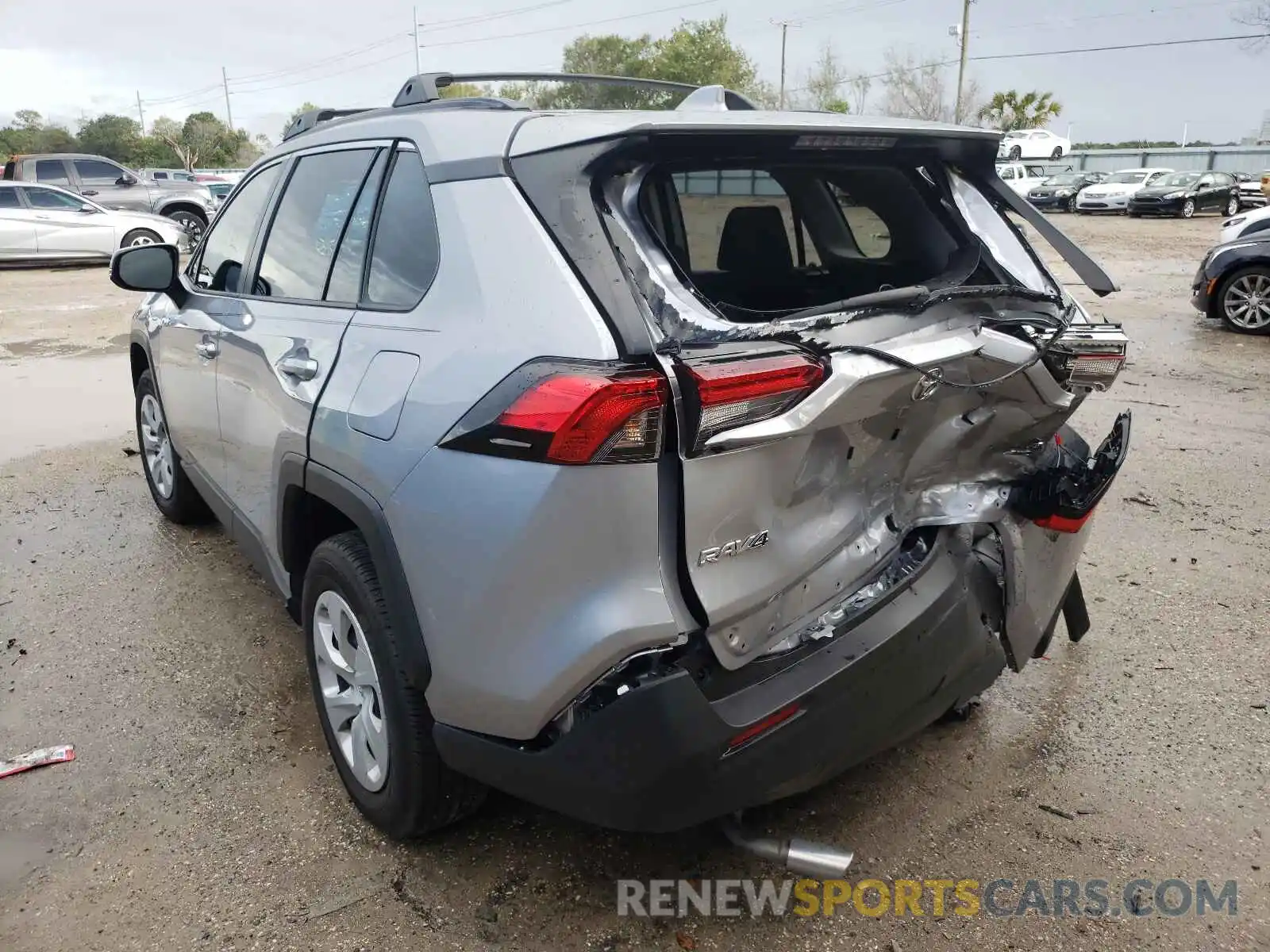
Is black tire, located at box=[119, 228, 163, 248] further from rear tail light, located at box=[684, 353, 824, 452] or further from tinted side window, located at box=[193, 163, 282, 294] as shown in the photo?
rear tail light, located at box=[684, 353, 824, 452]

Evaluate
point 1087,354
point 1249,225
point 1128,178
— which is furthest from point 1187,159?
point 1087,354

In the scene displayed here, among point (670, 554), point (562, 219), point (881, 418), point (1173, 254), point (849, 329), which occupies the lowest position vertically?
point (1173, 254)

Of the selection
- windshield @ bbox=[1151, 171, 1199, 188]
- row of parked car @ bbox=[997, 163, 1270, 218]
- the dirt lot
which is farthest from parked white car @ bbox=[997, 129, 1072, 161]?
the dirt lot

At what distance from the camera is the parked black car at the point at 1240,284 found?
975 cm

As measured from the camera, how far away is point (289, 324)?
2787mm

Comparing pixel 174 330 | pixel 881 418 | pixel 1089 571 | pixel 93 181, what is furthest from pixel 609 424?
pixel 93 181

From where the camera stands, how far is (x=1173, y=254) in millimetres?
18578

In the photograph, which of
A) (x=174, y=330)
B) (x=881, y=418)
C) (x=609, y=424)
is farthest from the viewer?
(x=174, y=330)

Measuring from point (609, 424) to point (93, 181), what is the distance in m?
21.4

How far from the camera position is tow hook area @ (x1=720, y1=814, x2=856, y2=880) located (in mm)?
2195

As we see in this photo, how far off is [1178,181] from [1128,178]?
82.2 inches

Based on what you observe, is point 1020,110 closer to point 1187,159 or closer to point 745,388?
point 1187,159

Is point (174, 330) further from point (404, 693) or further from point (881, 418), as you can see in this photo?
point (881, 418)

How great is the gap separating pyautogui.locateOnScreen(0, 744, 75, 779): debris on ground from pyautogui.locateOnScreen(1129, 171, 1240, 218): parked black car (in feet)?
106
